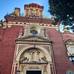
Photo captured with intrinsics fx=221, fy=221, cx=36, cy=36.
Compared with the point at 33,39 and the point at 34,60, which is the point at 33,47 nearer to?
the point at 33,39

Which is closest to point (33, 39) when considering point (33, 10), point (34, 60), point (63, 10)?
point (34, 60)

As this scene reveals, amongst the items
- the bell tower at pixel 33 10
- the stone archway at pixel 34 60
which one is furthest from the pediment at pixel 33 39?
the bell tower at pixel 33 10

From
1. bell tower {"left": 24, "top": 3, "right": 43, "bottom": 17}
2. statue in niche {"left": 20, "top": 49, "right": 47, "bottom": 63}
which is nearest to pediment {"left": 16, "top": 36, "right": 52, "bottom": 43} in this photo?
statue in niche {"left": 20, "top": 49, "right": 47, "bottom": 63}

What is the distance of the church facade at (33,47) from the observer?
19.1 meters

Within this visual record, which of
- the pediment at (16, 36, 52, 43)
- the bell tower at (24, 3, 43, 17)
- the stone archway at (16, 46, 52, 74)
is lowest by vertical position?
the stone archway at (16, 46, 52, 74)

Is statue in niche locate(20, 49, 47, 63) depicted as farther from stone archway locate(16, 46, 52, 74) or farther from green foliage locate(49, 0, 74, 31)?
green foliage locate(49, 0, 74, 31)

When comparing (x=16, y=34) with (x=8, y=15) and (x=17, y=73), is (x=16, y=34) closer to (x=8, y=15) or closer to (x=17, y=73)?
(x=8, y=15)

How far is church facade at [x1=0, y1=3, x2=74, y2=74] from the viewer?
62.7ft

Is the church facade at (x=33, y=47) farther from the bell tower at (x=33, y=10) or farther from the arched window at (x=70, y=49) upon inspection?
the bell tower at (x=33, y=10)

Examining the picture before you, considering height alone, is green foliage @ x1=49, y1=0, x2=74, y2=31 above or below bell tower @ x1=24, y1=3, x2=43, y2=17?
below

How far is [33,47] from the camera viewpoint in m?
20.0

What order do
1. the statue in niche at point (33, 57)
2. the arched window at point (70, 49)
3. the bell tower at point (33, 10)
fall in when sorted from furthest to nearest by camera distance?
the bell tower at point (33, 10), the arched window at point (70, 49), the statue in niche at point (33, 57)

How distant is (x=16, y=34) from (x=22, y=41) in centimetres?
142

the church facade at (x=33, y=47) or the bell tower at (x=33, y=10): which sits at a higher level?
the bell tower at (x=33, y=10)
